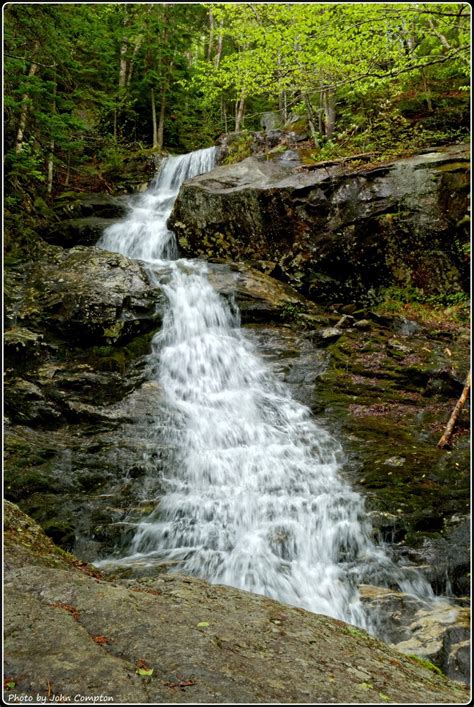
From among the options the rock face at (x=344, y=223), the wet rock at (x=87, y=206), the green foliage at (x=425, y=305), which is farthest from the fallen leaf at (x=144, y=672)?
the wet rock at (x=87, y=206)

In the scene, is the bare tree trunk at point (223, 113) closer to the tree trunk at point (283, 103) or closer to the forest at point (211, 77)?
the forest at point (211, 77)

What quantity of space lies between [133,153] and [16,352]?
13.1 m

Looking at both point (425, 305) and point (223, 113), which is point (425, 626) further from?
point (223, 113)

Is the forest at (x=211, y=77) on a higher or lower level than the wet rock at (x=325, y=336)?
higher

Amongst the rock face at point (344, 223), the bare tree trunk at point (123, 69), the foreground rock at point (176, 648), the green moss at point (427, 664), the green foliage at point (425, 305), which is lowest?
the green moss at point (427, 664)

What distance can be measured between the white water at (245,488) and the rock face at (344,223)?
7.65ft

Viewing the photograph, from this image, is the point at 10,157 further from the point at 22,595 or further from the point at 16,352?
the point at 22,595

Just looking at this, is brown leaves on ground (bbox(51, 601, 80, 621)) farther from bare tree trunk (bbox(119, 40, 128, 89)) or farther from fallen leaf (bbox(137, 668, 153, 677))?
bare tree trunk (bbox(119, 40, 128, 89))

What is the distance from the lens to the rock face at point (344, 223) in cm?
1063

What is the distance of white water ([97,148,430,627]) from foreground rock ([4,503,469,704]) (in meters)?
1.48

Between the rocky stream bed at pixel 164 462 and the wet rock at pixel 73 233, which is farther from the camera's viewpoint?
the wet rock at pixel 73 233

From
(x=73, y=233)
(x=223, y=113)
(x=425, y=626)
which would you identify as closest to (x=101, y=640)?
(x=425, y=626)

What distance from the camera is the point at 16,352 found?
27.3 ft

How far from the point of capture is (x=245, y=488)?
647 cm
